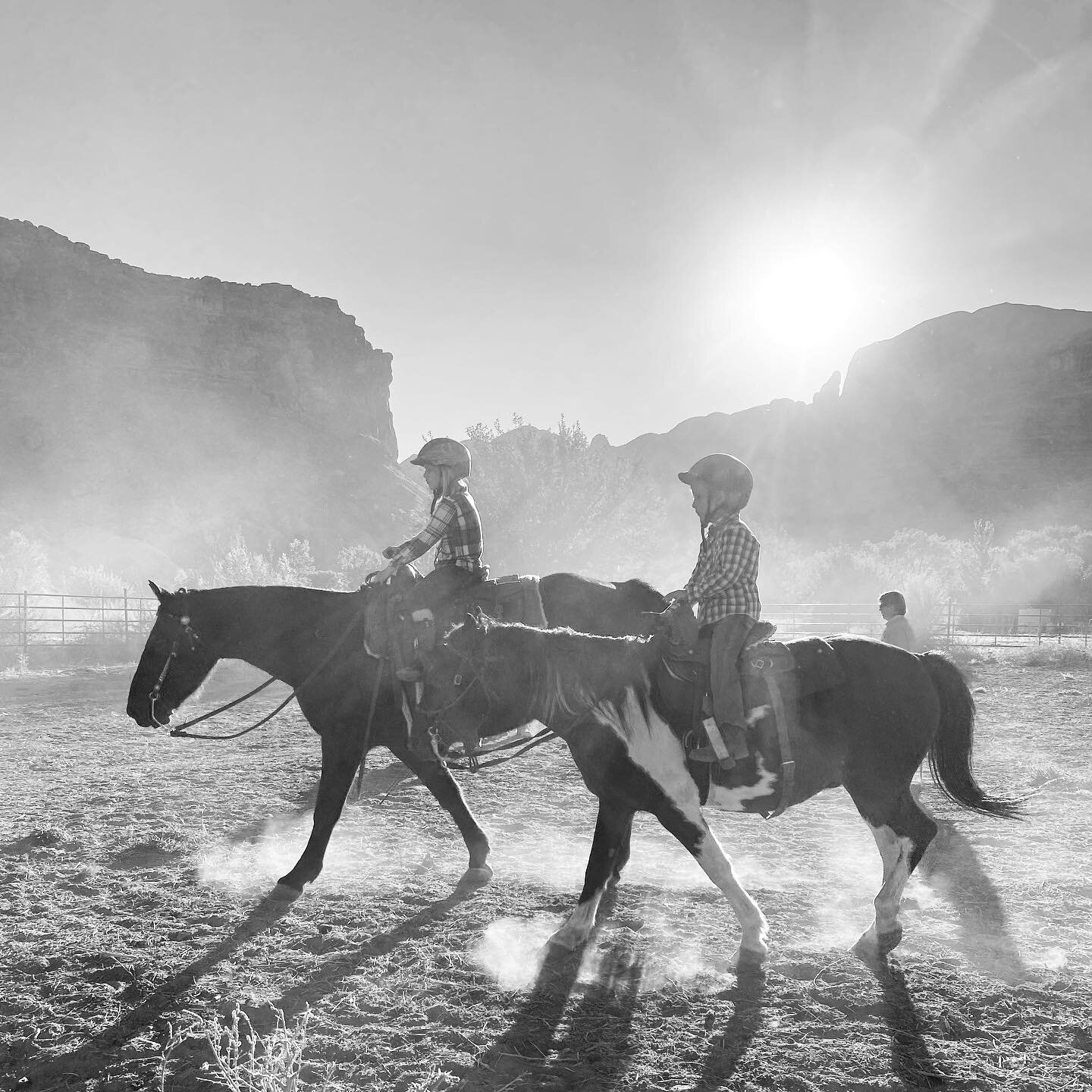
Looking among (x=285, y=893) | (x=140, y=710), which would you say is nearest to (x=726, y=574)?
(x=285, y=893)

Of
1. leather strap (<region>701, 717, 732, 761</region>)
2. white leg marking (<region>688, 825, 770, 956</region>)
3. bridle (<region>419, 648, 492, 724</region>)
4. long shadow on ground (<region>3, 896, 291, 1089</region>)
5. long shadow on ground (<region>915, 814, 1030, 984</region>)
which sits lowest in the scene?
long shadow on ground (<region>3, 896, 291, 1089</region>)

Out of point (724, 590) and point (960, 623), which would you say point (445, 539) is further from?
point (960, 623)

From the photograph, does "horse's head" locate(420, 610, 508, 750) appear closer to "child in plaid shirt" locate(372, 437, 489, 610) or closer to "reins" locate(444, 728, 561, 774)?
"reins" locate(444, 728, 561, 774)

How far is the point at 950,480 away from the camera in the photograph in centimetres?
9588

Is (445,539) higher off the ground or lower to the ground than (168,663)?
higher

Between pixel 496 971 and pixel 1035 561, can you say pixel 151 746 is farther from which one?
pixel 1035 561

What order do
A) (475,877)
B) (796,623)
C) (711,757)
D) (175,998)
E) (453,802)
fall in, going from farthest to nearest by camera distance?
(796,623) < (453,802) < (475,877) < (711,757) < (175,998)

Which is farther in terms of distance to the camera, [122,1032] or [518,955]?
[518,955]

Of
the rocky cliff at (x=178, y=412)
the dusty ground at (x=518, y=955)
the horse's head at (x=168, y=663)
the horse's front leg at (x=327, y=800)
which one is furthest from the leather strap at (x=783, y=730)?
the rocky cliff at (x=178, y=412)

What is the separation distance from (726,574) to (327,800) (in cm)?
298

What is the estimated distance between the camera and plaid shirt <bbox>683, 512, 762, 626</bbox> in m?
4.18

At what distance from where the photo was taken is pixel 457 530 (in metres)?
5.64

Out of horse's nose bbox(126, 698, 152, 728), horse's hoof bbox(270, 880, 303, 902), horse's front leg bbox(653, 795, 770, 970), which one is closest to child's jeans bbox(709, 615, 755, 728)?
horse's front leg bbox(653, 795, 770, 970)

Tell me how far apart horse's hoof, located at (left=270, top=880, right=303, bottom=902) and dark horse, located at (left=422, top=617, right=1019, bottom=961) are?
1.50m
